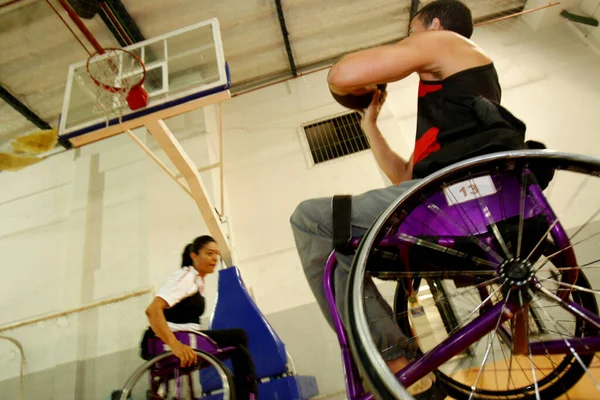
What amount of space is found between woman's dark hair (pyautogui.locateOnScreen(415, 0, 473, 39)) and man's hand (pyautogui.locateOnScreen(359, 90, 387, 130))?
14.5 inches

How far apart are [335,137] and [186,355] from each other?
3932 mm

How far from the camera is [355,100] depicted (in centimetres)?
131

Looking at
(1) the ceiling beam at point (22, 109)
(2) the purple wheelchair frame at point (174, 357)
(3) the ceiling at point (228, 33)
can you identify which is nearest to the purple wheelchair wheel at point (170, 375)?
(2) the purple wheelchair frame at point (174, 357)

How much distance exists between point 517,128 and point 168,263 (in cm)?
395

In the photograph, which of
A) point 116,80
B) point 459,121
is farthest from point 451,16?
point 116,80

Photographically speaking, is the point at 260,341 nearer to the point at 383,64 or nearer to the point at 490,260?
the point at 490,260

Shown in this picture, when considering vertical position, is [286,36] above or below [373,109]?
above

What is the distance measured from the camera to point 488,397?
115cm

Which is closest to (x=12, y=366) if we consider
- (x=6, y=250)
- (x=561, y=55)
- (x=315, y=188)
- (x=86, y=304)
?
(x=86, y=304)

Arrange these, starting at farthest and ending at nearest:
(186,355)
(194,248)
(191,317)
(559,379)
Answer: (194,248)
(191,317)
(186,355)
(559,379)

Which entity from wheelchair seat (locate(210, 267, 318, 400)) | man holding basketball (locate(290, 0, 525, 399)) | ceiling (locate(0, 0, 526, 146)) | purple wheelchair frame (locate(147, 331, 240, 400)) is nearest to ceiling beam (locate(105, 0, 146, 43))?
ceiling (locate(0, 0, 526, 146))

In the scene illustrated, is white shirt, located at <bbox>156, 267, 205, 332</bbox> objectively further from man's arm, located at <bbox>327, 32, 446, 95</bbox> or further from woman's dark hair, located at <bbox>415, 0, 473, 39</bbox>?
woman's dark hair, located at <bbox>415, 0, 473, 39</bbox>

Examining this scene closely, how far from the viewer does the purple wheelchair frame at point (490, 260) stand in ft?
2.63

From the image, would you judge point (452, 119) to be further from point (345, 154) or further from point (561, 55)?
point (561, 55)
